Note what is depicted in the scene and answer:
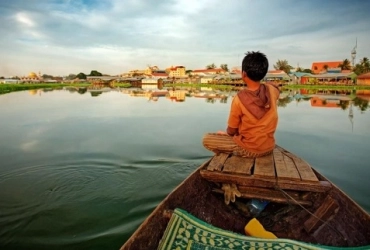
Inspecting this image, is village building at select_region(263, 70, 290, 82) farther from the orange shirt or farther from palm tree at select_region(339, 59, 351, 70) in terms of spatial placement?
the orange shirt

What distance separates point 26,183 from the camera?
149 inches

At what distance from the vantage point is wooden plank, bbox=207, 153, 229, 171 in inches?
89.9

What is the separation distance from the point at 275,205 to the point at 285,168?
0.44 m

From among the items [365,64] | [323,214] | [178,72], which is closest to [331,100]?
[323,214]

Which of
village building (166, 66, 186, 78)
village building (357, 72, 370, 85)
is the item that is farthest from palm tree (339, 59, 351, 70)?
village building (166, 66, 186, 78)

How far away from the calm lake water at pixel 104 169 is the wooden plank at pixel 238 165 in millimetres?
1237

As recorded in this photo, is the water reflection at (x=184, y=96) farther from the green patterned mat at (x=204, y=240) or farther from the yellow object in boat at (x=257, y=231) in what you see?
the green patterned mat at (x=204, y=240)

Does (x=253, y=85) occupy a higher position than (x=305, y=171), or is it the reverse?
(x=253, y=85)

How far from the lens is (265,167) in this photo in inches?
93.2

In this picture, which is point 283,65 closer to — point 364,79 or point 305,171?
point 364,79

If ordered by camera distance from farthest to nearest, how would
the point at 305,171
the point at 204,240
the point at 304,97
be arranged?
the point at 304,97 < the point at 305,171 < the point at 204,240

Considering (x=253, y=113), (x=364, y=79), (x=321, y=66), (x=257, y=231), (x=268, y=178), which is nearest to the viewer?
(x=257, y=231)

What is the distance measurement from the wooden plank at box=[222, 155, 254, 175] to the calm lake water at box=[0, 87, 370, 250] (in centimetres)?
124

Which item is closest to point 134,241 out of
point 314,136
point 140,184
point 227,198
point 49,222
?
point 227,198
